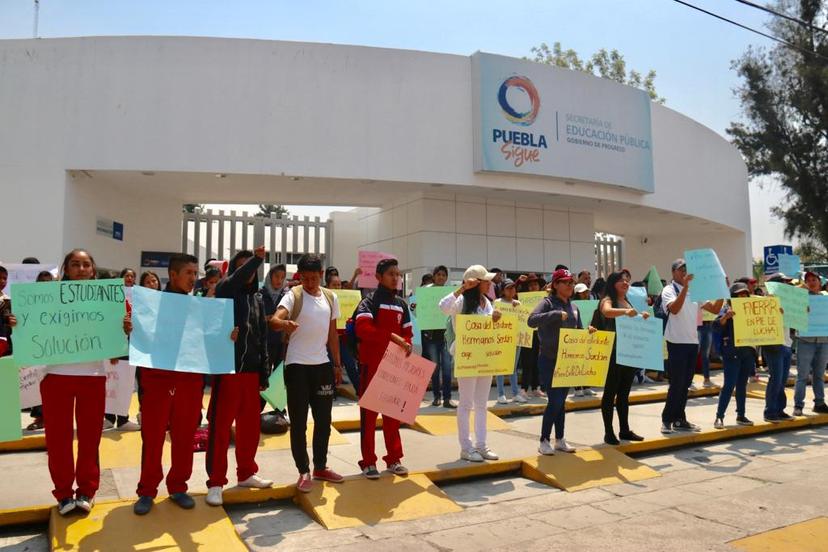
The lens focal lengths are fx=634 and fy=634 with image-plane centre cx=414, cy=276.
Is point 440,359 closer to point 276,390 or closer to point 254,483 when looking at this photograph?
point 276,390

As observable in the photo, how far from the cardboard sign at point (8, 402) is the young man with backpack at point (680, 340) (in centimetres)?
625

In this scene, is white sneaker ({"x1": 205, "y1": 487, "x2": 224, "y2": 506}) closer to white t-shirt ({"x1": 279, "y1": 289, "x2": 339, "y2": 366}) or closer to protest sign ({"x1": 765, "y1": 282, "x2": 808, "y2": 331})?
white t-shirt ({"x1": 279, "y1": 289, "x2": 339, "y2": 366})

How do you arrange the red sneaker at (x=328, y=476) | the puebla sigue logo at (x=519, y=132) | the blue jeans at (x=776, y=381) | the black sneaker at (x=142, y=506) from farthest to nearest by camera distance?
the puebla sigue logo at (x=519, y=132) < the blue jeans at (x=776, y=381) < the red sneaker at (x=328, y=476) < the black sneaker at (x=142, y=506)

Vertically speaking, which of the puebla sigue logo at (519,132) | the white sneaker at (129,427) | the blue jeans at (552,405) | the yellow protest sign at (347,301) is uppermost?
the puebla sigue logo at (519,132)

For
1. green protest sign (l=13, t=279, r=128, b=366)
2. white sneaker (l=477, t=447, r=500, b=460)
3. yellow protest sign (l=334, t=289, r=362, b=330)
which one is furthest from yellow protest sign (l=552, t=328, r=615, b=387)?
green protest sign (l=13, t=279, r=128, b=366)

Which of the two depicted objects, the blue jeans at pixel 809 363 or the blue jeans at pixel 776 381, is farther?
the blue jeans at pixel 809 363

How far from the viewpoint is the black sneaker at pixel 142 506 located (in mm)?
4312

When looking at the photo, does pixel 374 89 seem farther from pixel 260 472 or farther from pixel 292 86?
pixel 260 472

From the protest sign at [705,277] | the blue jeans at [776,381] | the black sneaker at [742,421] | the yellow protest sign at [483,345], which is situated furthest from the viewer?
the blue jeans at [776,381]

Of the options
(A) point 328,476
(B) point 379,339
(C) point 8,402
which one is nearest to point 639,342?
(B) point 379,339

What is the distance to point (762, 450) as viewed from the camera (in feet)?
23.1

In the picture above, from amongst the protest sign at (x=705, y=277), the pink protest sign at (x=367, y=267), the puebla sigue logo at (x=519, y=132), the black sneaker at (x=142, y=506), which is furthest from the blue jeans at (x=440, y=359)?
the puebla sigue logo at (x=519, y=132)

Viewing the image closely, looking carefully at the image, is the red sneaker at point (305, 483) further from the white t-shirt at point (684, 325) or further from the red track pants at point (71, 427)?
the white t-shirt at point (684, 325)

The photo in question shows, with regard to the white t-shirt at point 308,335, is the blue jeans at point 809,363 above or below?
below
